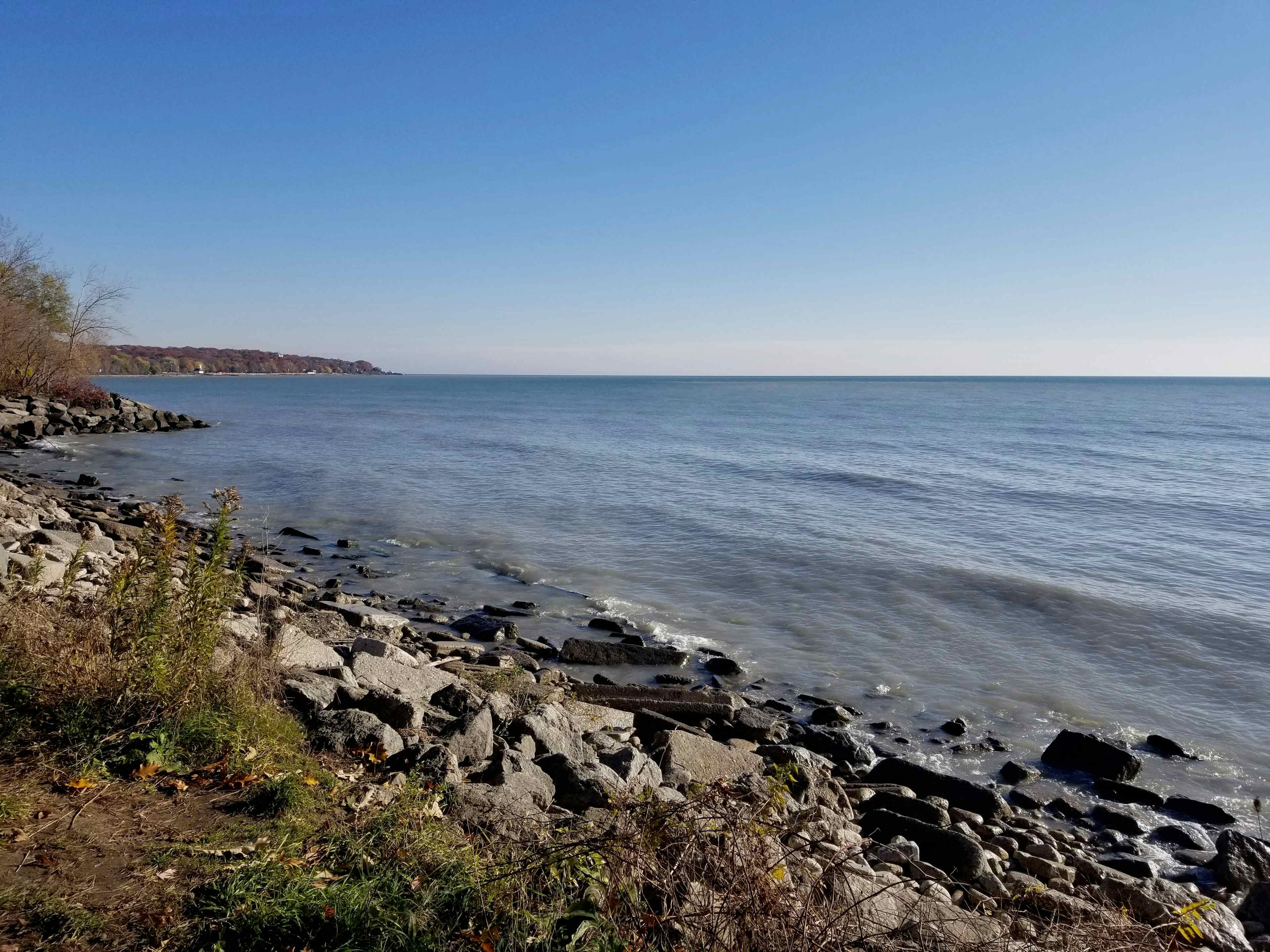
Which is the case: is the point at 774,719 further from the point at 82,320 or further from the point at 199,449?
the point at 82,320

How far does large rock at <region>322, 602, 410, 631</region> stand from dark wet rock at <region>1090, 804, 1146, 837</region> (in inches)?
417

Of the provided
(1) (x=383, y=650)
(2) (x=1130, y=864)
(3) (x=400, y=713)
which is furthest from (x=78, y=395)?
(2) (x=1130, y=864)

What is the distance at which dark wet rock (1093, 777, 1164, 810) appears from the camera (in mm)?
9945

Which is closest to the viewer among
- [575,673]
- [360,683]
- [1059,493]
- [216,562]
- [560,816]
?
[560,816]

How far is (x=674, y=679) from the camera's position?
13.1 metres

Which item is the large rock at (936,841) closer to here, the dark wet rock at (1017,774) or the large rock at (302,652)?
the dark wet rock at (1017,774)

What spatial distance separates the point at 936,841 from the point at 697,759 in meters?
2.52

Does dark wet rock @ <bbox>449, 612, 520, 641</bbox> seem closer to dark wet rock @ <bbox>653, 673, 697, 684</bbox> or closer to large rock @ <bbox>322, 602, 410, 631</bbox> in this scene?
large rock @ <bbox>322, 602, 410, 631</bbox>

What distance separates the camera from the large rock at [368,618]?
13367 mm

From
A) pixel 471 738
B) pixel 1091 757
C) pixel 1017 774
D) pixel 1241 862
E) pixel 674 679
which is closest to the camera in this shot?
pixel 471 738

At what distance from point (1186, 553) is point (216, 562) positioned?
2430 cm

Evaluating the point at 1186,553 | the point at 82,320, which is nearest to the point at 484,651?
the point at 1186,553

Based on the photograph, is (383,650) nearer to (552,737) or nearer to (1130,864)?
(552,737)

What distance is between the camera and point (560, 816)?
5.43 m
